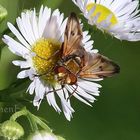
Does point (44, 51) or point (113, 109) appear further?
point (113, 109)

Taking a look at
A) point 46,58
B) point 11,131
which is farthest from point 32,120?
point 46,58

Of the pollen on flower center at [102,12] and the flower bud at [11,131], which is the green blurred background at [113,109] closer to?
the pollen on flower center at [102,12]

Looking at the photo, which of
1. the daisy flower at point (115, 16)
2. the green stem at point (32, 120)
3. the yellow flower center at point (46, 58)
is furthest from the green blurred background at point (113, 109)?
the green stem at point (32, 120)

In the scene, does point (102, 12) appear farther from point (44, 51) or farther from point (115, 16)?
point (44, 51)

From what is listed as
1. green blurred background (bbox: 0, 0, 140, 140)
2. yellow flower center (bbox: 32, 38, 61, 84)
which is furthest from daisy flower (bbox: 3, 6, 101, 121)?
green blurred background (bbox: 0, 0, 140, 140)

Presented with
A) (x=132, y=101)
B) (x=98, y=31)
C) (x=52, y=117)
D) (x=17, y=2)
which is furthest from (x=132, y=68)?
(x=98, y=31)

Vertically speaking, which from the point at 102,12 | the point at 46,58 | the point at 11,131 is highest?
the point at 102,12

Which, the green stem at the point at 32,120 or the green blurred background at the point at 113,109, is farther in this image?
the green blurred background at the point at 113,109
